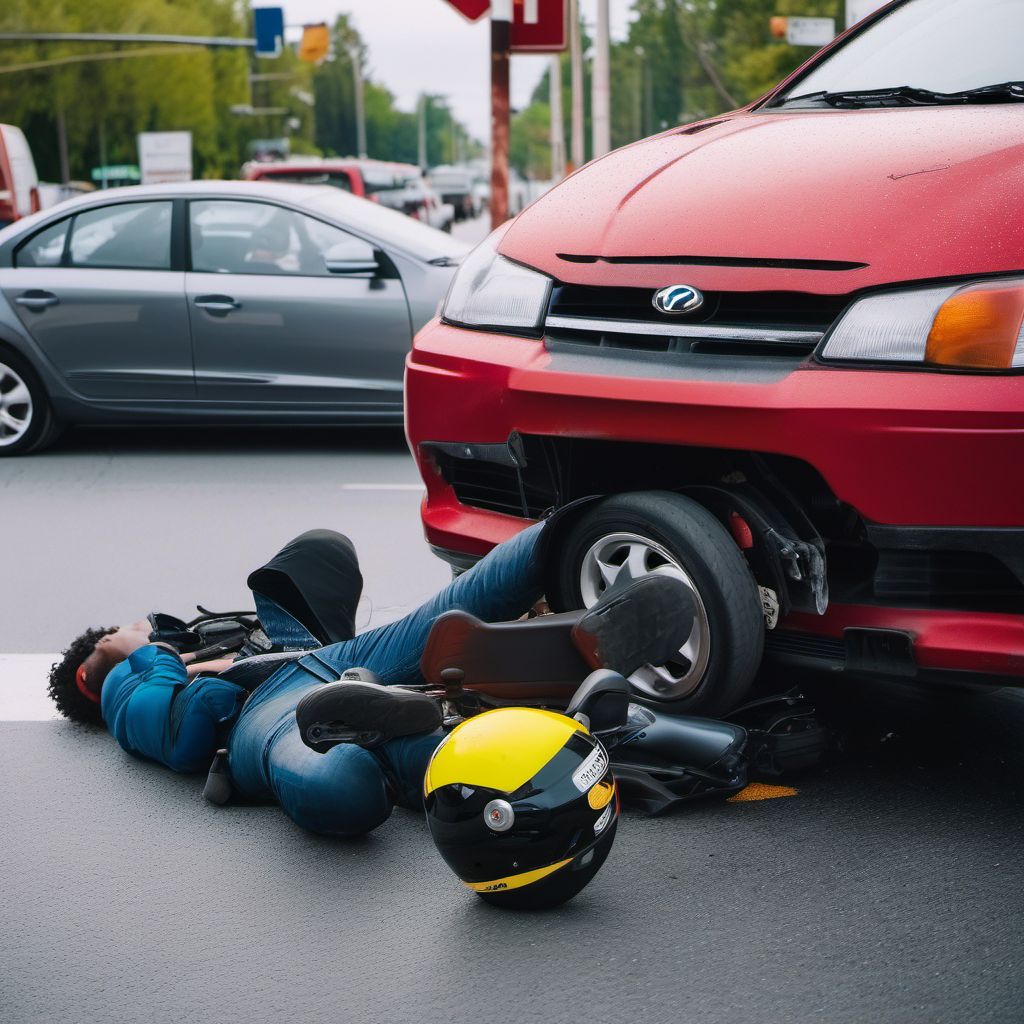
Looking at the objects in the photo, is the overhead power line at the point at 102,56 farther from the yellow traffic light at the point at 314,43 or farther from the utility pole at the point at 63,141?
the yellow traffic light at the point at 314,43

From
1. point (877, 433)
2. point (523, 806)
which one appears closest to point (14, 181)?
point (877, 433)

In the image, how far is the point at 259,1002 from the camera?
2797 mm

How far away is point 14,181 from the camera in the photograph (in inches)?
856

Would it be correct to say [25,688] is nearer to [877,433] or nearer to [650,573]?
[650,573]

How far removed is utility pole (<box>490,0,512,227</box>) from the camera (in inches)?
444

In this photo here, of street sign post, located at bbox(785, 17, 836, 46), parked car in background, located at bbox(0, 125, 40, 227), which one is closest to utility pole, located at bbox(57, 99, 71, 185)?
parked car in background, located at bbox(0, 125, 40, 227)

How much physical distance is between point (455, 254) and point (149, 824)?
5326mm

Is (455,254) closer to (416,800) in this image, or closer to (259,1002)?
(416,800)

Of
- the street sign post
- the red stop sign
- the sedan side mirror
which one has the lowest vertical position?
the sedan side mirror

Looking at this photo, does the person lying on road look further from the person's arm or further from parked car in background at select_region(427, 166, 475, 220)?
parked car in background at select_region(427, 166, 475, 220)

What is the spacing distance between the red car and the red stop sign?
722cm

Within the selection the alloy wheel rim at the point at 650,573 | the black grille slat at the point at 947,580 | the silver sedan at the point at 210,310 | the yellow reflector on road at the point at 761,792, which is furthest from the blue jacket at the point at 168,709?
the silver sedan at the point at 210,310

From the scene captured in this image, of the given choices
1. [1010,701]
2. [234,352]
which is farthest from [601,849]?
[234,352]

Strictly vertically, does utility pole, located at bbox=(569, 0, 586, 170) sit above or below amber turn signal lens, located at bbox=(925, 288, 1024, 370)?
above
